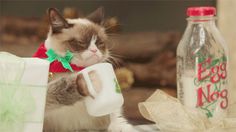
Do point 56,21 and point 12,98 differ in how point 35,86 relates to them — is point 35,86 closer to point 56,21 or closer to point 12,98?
point 12,98

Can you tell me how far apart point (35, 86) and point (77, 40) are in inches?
6.5

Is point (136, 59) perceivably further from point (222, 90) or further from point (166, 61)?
point (222, 90)

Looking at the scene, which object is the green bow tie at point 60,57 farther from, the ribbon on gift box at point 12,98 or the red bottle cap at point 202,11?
the red bottle cap at point 202,11

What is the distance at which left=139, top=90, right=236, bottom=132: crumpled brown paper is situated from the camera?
71 cm

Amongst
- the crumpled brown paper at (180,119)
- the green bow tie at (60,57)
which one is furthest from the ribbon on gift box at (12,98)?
the crumpled brown paper at (180,119)

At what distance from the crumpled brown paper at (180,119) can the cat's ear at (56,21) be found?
232mm

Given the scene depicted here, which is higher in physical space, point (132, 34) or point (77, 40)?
point (132, 34)

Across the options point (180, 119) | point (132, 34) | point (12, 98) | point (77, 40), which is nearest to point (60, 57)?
point (77, 40)

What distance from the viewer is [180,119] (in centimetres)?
73

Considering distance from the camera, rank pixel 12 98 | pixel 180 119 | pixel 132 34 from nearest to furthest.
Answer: pixel 12 98, pixel 180 119, pixel 132 34

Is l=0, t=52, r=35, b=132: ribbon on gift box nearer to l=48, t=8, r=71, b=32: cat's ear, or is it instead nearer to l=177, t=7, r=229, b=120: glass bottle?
l=48, t=8, r=71, b=32: cat's ear

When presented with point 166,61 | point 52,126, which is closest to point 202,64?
point 52,126

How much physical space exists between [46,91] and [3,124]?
0.09 meters

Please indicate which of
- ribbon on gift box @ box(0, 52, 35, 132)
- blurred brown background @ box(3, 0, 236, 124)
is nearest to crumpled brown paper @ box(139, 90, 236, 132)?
ribbon on gift box @ box(0, 52, 35, 132)
